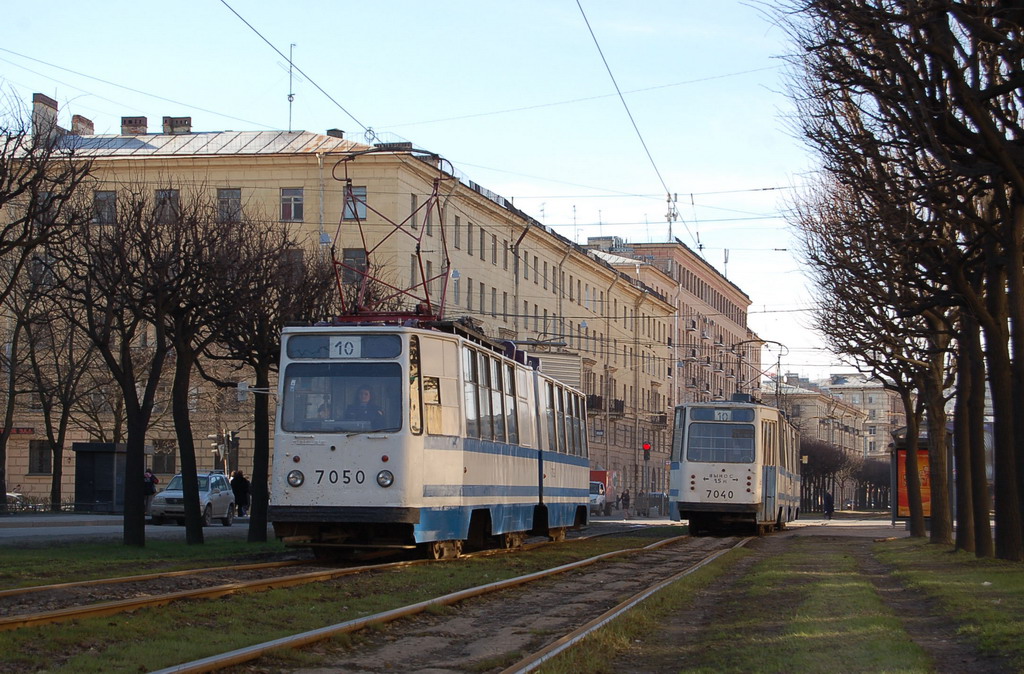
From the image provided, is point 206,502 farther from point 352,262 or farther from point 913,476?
point 913,476

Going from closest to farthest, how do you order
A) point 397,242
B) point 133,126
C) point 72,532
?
point 72,532 → point 397,242 → point 133,126

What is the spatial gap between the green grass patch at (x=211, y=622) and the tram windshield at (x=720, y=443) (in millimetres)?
16222

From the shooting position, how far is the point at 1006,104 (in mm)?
19438

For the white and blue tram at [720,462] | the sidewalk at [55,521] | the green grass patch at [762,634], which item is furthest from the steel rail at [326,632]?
the sidewalk at [55,521]

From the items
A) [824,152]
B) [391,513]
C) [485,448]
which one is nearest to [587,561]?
[485,448]

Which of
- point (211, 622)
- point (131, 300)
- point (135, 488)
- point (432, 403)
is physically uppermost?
point (131, 300)

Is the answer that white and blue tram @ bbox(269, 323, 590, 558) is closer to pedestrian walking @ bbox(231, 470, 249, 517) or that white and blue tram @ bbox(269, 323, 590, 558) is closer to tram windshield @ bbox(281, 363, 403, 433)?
tram windshield @ bbox(281, 363, 403, 433)

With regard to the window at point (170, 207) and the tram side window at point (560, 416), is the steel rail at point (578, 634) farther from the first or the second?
the window at point (170, 207)

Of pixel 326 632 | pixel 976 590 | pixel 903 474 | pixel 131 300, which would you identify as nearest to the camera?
pixel 326 632

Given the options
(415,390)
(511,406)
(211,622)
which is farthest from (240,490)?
(211,622)

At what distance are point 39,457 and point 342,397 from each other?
4765cm

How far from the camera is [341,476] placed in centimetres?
1700

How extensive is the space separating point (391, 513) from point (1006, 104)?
10.5m

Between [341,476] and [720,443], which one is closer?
[341,476]
